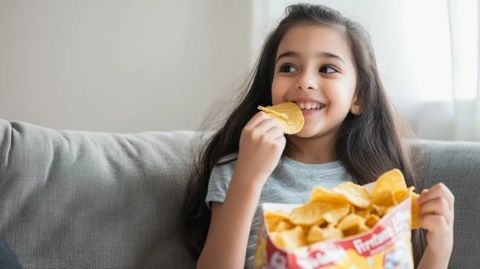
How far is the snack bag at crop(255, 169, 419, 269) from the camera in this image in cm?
81

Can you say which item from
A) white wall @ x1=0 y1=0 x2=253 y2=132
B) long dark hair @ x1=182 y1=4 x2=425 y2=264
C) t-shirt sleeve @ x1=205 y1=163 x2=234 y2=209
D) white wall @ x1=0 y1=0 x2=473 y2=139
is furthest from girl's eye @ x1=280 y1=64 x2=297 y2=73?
white wall @ x1=0 y1=0 x2=253 y2=132

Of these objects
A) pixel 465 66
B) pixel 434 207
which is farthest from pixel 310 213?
pixel 465 66

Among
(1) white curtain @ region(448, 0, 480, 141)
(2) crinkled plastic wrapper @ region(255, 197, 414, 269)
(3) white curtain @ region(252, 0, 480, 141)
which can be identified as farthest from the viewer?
(3) white curtain @ region(252, 0, 480, 141)

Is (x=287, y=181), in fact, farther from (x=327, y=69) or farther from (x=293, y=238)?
(x=293, y=238)

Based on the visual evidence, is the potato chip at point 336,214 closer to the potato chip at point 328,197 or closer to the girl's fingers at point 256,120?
the potato chip at point 328,197

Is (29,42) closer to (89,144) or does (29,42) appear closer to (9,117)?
(9,117)

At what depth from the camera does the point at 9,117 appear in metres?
2.16

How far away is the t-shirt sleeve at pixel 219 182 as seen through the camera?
4.21ft

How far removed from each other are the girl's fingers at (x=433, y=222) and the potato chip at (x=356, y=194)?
0.12 m

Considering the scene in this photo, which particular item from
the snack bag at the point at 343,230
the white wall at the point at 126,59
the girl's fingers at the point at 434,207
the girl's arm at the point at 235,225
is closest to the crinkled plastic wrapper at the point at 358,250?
the snack bag at the point at 343,230

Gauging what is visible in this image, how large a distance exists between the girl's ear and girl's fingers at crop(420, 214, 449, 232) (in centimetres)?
45

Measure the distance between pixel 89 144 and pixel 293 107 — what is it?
1.54 ft

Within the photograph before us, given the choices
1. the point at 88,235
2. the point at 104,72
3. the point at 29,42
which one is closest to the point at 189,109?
the point at 104,72

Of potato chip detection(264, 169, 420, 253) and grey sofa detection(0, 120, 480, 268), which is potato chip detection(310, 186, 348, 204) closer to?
potato chip detection(264, 169, 420, 253)
